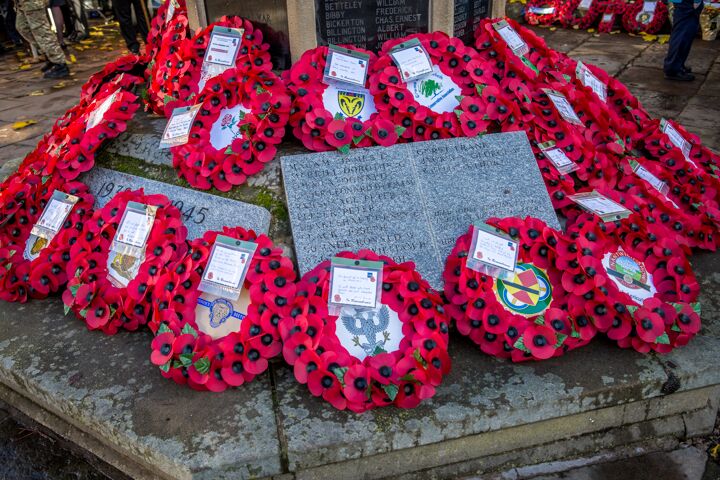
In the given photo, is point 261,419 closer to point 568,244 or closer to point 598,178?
point 568,244

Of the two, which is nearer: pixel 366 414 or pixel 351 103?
pixel 366 414

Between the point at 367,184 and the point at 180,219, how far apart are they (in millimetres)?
912

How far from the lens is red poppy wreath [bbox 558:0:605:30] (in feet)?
30.7

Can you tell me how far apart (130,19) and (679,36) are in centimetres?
703

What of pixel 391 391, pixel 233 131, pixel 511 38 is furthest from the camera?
pixel 511 38

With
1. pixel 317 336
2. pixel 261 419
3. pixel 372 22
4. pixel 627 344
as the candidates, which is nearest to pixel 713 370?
pixel 627 344

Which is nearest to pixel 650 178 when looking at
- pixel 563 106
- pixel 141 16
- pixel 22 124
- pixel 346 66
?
pixel 563 106

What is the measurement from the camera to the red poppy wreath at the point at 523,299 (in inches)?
94.0

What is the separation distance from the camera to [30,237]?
319 cm

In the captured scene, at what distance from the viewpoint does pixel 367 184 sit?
2.89m

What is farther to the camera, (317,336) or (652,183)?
(652,183)

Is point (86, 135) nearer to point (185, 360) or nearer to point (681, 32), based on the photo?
point (185, 360)

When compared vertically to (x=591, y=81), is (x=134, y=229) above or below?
below

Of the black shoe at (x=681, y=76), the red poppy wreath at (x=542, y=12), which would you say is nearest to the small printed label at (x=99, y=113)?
the black shoe at (x=681, y=76)
